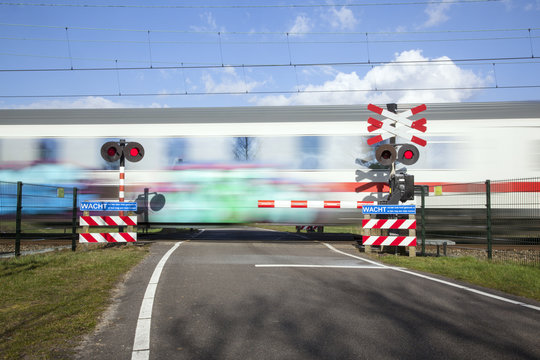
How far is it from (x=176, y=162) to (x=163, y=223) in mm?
1858

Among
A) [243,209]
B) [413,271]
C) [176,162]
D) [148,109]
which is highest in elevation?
[148,109]

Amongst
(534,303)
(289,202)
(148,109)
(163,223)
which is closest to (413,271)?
(534,303)

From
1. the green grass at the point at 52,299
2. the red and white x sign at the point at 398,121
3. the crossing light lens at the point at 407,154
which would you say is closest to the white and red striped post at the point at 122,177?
the green grass at the point at 52,299

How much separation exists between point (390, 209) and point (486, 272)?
11.7ft

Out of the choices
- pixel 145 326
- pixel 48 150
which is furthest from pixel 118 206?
pixel 145 326

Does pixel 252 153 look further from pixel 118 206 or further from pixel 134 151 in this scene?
pixel 118 206

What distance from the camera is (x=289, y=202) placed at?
A: 13.1 metres

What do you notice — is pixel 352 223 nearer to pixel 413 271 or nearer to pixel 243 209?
pixel 243 209

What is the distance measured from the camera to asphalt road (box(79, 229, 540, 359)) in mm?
3848

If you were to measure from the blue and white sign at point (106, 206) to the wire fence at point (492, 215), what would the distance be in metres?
8.10

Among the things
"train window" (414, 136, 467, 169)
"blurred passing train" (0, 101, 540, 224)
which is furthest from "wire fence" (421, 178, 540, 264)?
"train window" (414, 136, 467, 169)

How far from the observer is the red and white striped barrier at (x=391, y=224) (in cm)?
1134

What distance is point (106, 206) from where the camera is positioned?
1219 cm

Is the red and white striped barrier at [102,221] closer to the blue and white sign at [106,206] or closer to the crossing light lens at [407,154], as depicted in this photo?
the blue and white sign at [106,206]
